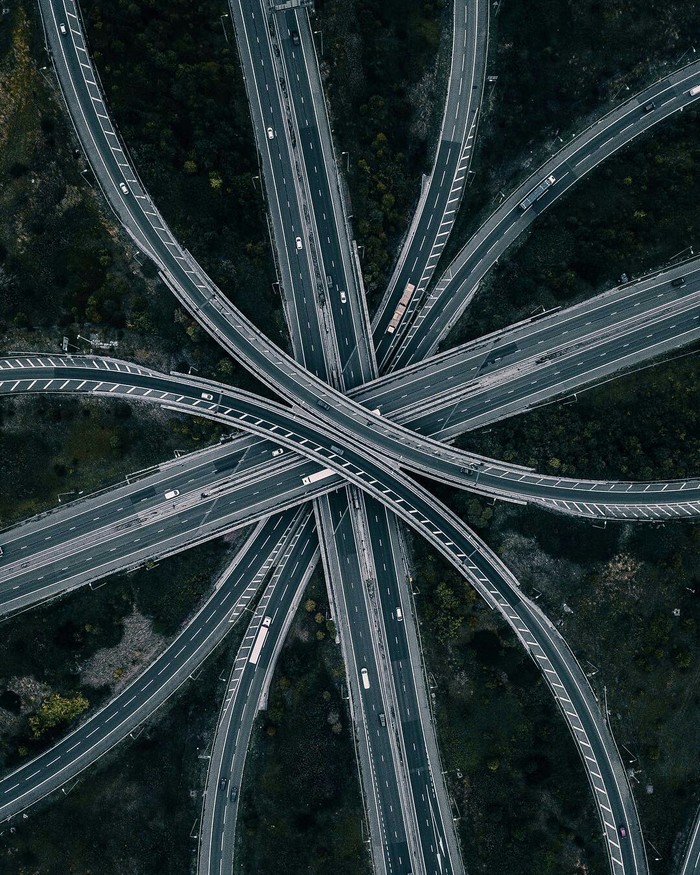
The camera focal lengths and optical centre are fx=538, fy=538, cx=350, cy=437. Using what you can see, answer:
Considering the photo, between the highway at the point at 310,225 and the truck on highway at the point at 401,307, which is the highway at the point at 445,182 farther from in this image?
the highway at the point at 310,225

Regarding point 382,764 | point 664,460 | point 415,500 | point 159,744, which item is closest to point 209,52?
point 415,500

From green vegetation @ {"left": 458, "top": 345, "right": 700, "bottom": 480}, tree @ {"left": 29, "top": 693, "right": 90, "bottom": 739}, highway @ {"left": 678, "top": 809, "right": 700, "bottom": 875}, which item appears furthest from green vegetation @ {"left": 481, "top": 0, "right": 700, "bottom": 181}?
highway @ {"left": 678, "top": 809, "right": 700, "bottom": 875}

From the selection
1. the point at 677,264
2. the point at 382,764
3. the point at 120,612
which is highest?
the point at 677,264

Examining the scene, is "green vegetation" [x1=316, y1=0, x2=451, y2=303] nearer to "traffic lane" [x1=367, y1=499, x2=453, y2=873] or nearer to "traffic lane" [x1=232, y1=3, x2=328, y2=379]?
"traffic lane" [x1=232, y1=3, x2=328, y2=379]

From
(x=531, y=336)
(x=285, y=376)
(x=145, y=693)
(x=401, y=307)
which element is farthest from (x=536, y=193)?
(x=145, y=693)

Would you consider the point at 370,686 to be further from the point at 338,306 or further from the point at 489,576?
the point at 338,306

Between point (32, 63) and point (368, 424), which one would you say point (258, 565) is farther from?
point (32, 63)
